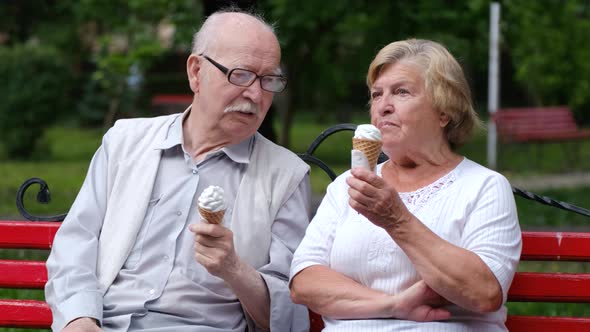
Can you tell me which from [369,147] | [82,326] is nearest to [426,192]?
[369,147]

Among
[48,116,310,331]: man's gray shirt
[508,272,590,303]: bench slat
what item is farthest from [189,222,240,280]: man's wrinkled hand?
[508,272,590,303]: bench slat

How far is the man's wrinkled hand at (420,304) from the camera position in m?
3.01

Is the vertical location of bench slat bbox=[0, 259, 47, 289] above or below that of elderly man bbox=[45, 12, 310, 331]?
below

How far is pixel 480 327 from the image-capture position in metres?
3.10

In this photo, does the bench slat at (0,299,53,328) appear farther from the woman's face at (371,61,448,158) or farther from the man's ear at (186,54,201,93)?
the woman's face at (371,61,448,158)

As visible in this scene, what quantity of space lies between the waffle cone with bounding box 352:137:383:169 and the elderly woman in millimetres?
90

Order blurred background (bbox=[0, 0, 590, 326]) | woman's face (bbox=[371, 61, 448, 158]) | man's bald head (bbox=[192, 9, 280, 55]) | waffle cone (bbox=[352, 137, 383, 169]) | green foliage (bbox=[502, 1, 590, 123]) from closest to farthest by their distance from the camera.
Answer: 1. waffle cone (bbox=[352, 137, 383, 169])
2. woman's face (bbox=[371, 61, 448, 158])
3. man's bald head (bbox=[192, 9, 280, 55])
4. blurred background (bbox=[0, 0, 590, 326])
5. green foliage (bbox=[502, 1, 590, 123])

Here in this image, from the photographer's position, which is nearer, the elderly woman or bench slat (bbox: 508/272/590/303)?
the elderly woman

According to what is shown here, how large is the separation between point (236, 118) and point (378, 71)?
0.48 metres

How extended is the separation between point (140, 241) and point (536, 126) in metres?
14.3

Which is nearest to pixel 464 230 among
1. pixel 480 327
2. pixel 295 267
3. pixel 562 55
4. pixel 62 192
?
pixel 480 327

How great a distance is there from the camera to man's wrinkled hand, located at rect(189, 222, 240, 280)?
3.04 m

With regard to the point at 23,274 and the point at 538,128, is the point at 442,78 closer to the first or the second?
the point at 23,274

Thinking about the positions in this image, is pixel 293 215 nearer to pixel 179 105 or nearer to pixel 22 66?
pixel 22 66
